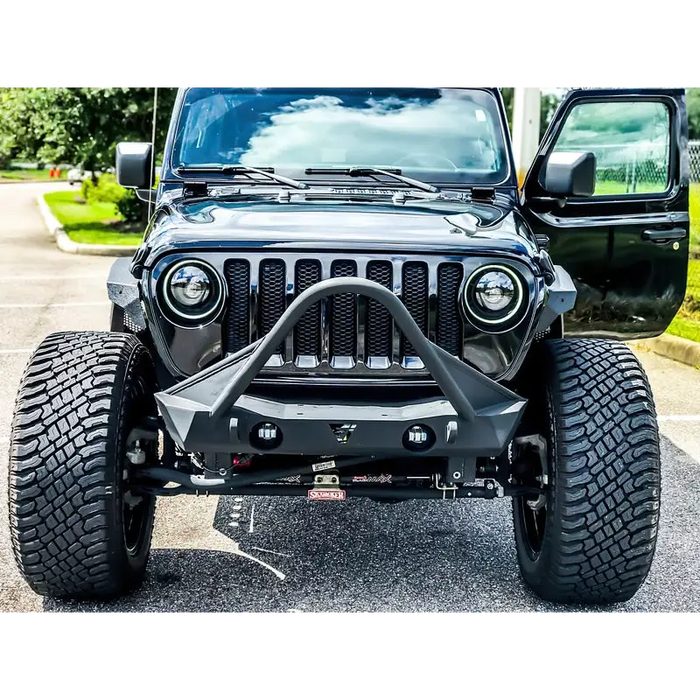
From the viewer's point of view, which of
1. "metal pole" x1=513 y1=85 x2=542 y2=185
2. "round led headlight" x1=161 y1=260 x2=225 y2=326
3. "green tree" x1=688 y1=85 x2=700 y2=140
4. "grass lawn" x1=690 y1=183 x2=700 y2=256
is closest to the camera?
"round led headlight" x1=161 y1=260 x2=225 y2=326

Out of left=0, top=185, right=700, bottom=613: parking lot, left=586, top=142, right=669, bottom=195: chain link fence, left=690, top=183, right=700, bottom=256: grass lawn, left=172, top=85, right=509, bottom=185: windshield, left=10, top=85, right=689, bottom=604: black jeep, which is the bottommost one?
left=690, top=183, right=700, bottom=256: grass lawn

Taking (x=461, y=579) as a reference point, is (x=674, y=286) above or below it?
above

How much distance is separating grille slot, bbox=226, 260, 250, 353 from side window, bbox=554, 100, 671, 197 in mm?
2215

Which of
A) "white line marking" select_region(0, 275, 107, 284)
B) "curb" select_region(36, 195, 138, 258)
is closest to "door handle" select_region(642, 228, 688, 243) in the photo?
"white line marking" select_region(0, 275, 107, 284)

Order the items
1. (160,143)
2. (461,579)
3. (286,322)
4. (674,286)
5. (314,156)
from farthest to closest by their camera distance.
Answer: (160,143), (674,286), (314,156), (461,579), (286,322)

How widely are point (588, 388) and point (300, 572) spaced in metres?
1.37

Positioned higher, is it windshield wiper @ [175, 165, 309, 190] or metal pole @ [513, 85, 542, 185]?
windshield wiper @ [175, 165, 309, 190]

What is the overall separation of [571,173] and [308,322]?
1668 millimetres

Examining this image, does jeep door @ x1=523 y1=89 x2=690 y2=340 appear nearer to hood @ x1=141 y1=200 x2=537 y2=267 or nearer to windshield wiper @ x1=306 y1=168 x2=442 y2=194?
windshield wiper @ x1=306 y1=168 x2=442 y2=194

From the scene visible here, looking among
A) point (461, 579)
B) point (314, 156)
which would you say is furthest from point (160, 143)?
point (461, 579)

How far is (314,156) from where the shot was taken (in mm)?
4555

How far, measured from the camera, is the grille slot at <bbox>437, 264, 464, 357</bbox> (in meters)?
3.42

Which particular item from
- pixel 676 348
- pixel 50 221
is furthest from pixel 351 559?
pixel 50 221
